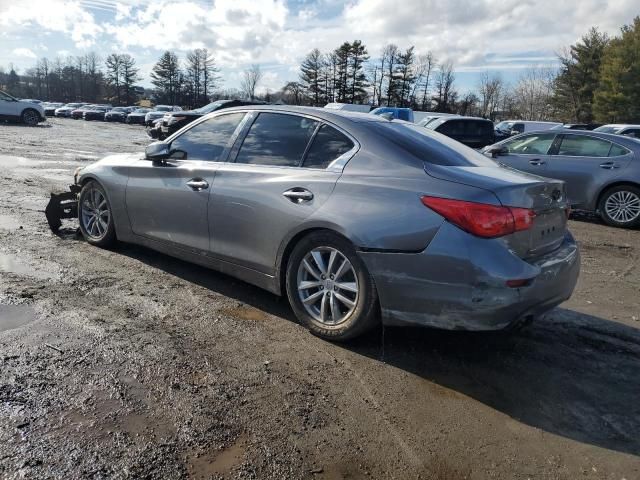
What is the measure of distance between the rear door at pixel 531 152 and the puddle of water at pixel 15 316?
7609mm

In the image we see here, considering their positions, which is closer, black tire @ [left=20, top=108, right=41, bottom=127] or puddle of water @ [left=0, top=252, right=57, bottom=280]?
puddle of water @ [left=0, top=252, right=57, bottom=280]

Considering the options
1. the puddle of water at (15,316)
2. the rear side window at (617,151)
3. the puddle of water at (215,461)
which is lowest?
the puddle of water at (215,461)

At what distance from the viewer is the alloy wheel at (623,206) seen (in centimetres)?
850

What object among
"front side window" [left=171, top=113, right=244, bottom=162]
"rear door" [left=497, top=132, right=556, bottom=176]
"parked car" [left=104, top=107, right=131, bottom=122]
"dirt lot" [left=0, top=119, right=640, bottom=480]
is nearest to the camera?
"dirt lot" [left=0, top=119, right=640, bottom=480]

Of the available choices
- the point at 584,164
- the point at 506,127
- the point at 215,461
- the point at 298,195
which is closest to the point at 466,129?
the point at 584,164

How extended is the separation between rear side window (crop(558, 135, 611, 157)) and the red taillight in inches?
263

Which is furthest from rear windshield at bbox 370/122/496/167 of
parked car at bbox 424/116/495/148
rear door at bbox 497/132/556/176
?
parked car at bbox 424/116/495/148

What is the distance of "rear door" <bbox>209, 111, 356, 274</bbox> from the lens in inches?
149

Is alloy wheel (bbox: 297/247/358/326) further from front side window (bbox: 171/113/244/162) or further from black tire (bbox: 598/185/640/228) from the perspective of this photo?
black tire (bbox: 598/185/640/228)

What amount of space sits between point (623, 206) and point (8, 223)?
28.8 ft

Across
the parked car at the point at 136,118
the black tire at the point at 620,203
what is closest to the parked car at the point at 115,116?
the parked car at the point at 136,118

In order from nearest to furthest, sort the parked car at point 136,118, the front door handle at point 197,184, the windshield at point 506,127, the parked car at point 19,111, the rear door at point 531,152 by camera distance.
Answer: the front door handle at point 197,184 < the rear door at point 531,152 < the parked car at point 19,111 < the windshield at point 506,127 < the parked car at point 136,118

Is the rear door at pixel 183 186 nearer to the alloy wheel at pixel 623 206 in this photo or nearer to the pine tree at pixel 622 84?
the alloy wheel at pixel 623 206

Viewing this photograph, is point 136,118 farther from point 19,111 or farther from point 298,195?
point 298,195
